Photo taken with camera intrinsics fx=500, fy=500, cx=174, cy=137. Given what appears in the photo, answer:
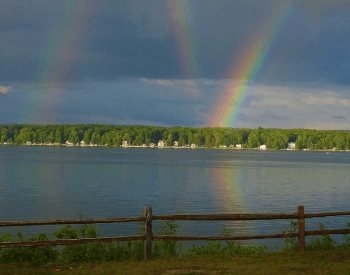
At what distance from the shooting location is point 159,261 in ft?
48.9

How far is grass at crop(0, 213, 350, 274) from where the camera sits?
13664 millimetres

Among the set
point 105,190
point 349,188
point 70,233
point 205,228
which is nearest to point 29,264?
point 70,233

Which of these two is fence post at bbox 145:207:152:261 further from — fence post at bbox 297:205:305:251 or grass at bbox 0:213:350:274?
fence post at bbox 297:205:305:251

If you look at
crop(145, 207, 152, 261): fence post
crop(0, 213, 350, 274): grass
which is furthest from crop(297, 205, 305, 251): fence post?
crop(145, 207, 152, 261): fence post

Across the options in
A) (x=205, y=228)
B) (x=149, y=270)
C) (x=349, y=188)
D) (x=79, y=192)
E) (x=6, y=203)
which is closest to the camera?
(x=149, y=270)

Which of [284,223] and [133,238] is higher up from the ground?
[133,238]

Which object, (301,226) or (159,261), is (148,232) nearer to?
(159,261)

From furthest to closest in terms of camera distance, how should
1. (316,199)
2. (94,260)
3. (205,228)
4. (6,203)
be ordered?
(316,199), (6,203), (205,228), (94,260)

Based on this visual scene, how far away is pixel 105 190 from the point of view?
200 feet

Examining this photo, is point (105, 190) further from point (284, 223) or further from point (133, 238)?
point (133, 238)

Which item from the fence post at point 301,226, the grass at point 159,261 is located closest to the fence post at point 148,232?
the grass at point 159,261

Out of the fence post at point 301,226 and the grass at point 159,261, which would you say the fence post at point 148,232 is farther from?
the fence post at point 301,226

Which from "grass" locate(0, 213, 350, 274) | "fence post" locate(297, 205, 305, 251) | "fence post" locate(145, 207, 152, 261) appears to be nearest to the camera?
"grass" locate(0, 213, 350, 274)

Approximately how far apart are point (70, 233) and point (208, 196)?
134ft
